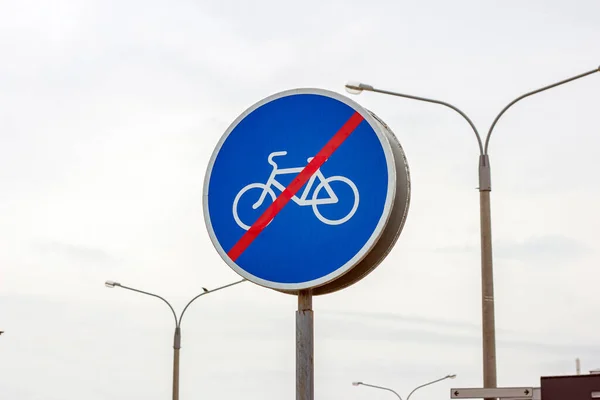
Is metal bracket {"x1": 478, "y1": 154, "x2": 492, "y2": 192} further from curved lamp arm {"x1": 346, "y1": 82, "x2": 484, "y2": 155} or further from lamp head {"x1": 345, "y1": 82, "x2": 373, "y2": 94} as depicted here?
lamp head {"x1": 345, "y1": 82, "x2": 373, "y2": 94}

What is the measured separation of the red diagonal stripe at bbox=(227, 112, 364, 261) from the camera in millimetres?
3855

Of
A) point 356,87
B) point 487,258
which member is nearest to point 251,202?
point 487,258

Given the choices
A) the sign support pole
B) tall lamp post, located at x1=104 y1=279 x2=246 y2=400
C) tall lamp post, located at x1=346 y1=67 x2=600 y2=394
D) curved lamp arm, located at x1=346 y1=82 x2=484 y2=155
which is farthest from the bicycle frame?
tall lamp post, located at x1=104 y1=279 x2=246 y2=400

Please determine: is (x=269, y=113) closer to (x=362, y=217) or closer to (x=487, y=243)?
(x=362, y=217)

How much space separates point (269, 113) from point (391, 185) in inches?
23.6

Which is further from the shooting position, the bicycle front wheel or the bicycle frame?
the bicycle front wheel

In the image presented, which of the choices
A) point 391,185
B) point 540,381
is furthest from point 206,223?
point 540,381

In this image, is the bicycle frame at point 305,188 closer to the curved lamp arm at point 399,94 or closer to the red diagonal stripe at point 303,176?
the red diagonal stripe at point 303,176

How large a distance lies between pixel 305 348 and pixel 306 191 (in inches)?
22.6

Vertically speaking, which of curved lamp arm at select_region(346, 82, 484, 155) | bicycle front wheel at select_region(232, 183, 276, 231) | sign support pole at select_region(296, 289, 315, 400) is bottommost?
sign support pole at select_region(296, 289, 315, 400)

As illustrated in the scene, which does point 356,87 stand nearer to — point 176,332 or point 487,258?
point 487,258

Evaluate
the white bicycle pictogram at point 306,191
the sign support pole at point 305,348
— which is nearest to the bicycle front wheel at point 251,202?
the white bicycle pictogram at point 306,191

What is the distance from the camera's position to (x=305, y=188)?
384 cm

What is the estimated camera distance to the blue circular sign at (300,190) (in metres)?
3.76
